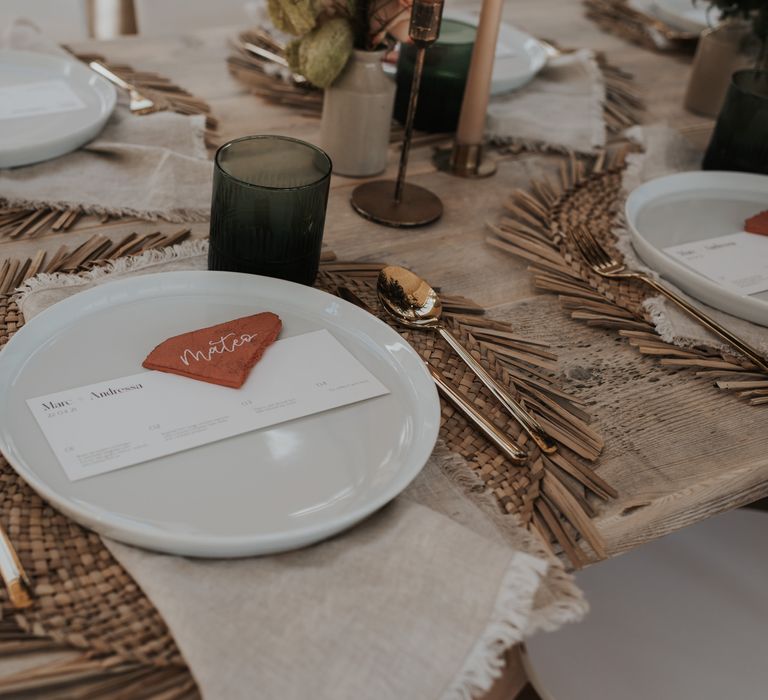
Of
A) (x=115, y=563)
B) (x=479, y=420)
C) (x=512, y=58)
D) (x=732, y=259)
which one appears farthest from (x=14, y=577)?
(x=512, y=58)

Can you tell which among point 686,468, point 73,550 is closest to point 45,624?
point 73,550

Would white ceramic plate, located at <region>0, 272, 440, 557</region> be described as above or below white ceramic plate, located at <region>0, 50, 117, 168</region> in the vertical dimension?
below

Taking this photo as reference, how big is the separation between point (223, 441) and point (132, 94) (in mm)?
729

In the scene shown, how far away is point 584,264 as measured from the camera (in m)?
0.94

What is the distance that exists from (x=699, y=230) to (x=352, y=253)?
1.43ft

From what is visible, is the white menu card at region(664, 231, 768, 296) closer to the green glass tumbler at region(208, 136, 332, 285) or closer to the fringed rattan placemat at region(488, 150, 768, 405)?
the fringed rattan placemat at region(488, 150, 768, 405)

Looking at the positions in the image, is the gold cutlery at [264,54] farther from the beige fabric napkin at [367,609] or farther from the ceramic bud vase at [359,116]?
the beige fabric napkin at [367,609]

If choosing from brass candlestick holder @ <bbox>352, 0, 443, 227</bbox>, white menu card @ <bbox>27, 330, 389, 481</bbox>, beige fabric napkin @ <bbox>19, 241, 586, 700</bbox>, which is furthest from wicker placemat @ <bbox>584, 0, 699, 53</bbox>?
beige fabric napkin @ <bbox>19, 241, 586, 700</bbox>

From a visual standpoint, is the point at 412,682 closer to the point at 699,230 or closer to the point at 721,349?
the point at 721,349

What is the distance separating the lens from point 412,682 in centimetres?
49

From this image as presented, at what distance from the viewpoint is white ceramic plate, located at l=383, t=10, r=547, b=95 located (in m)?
1.30

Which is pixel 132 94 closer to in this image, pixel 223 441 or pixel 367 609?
pixel 223 441

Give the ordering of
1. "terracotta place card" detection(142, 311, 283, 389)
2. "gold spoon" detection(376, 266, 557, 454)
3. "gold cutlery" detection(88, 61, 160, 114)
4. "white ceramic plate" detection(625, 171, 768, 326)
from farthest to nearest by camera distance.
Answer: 1. "gold cutlery" detection(88, 61, 160, 114)
2. "white ceramic plate" detection(625, 171, 768, 326)
3. "gold spoon" detection(376, 266, 557, 454)
4. "terracotta place card" detection(142, 311, 283, 389)

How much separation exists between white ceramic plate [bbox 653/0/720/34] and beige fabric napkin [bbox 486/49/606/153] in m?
0.27
